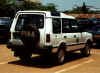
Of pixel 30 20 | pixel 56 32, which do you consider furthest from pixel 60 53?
pixel 30 20

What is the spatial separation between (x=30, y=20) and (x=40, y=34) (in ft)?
3.23

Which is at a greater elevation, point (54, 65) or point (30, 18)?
point (30, 18)

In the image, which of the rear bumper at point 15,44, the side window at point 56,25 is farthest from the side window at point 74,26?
the rear bumper at point 15,44

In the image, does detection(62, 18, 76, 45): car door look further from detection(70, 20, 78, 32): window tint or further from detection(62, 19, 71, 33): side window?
detection(70, 20, 78, 32): window tint

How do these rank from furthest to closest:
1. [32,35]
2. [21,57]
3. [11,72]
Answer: [21,57] < [32,35] < [11,72]

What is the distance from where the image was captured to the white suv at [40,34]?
9.79m

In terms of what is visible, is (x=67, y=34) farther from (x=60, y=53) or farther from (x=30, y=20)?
(x=30, y=20)

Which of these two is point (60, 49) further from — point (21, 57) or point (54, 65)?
point (21, 57)

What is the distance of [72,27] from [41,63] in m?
2.10

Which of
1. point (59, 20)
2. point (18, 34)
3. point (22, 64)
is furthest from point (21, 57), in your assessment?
point (59, 20)

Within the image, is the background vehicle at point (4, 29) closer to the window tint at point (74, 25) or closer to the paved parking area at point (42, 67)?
the paved parking area at point (42, 67)

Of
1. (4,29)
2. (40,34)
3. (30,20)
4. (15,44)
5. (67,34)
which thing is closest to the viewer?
(40,34)

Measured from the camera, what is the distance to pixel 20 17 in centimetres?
1068

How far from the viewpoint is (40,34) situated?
9766 millimetres
